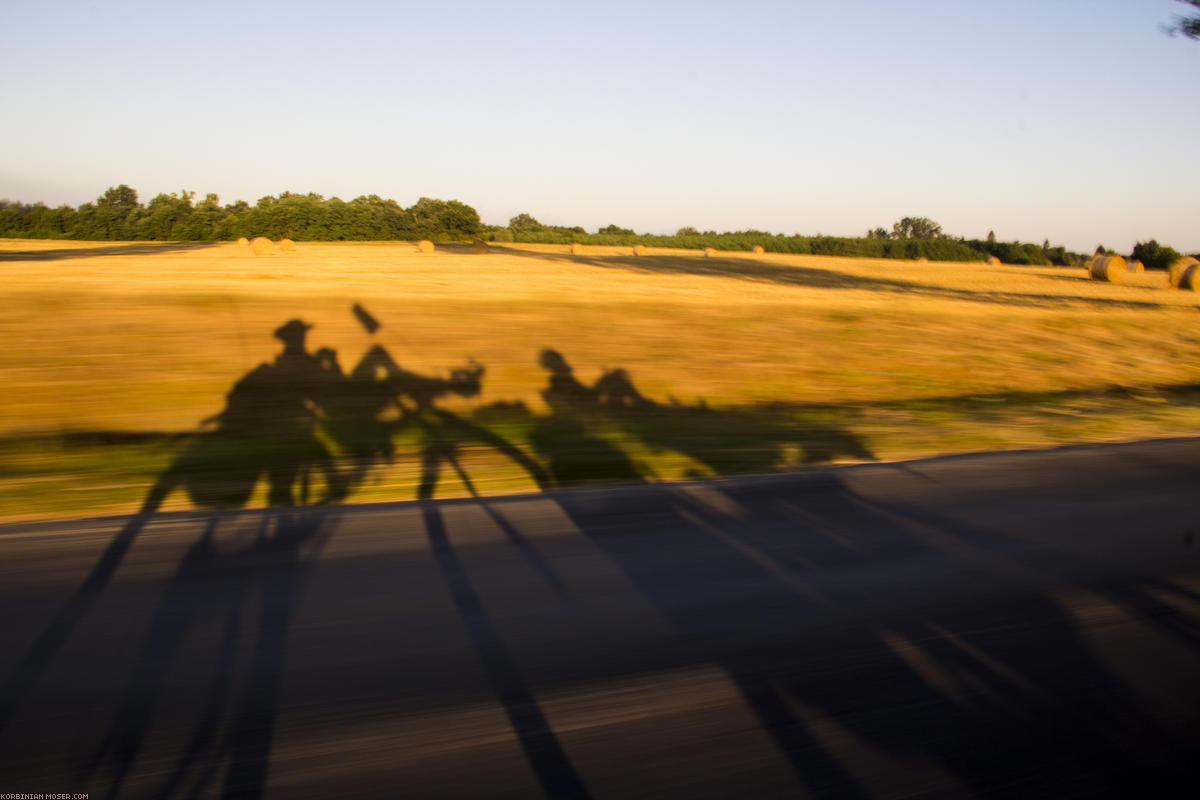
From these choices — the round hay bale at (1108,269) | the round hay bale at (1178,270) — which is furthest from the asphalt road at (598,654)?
the round hay bale at (1108,269)

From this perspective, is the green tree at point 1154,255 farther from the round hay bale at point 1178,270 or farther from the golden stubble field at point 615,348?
the golden stubble field at point 615,348

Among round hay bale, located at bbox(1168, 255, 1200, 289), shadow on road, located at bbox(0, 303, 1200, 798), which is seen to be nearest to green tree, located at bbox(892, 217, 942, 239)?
round hay bale, located at bbox(1168, 255, 1200, 289)

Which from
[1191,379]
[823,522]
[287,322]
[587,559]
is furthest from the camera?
[1191,379]

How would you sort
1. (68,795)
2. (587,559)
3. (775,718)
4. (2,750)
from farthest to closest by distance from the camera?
(587,559) → (775,718) → (2,750) → (68,795)

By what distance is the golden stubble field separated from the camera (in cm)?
1037

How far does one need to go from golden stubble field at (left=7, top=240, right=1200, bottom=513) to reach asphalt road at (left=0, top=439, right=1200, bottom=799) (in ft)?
6.01

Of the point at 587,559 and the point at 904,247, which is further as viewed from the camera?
the point at 904,247

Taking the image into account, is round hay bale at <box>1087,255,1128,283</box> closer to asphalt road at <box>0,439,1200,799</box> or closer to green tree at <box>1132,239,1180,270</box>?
green tree at <box>1132,239,1180,270</box>

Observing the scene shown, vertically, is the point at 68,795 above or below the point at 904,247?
below

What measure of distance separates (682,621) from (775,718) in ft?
3.24

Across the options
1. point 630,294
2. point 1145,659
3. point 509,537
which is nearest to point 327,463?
point 509,537

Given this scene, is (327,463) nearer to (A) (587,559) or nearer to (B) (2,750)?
(A) (587,559)

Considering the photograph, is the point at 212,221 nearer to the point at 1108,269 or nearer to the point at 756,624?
the point at 1108,269

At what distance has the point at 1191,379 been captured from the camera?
1716cm
